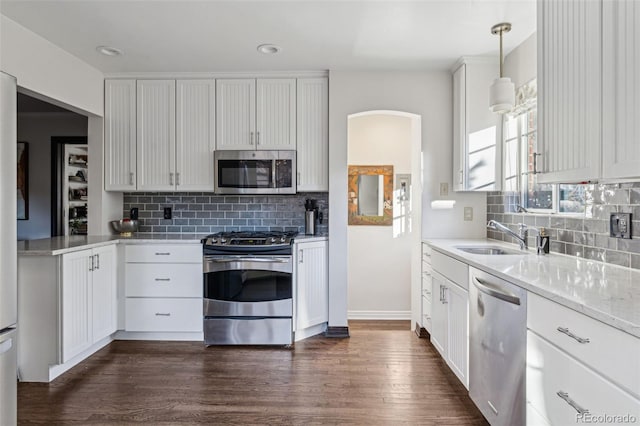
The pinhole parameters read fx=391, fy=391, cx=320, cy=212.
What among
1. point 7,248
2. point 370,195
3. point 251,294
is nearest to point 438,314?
point 251,294

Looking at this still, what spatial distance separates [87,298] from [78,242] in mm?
455

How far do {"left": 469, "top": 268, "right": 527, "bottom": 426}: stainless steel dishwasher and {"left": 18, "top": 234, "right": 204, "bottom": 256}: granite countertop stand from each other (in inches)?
91.2

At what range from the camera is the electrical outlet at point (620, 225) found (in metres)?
1.93

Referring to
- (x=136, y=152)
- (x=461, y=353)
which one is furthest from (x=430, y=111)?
(x=136, y=152)

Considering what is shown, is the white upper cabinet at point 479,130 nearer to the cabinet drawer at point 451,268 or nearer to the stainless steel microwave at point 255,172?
the cabinet drawer at point 451,268

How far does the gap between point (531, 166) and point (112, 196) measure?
3.73m

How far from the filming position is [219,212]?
395 centimetres

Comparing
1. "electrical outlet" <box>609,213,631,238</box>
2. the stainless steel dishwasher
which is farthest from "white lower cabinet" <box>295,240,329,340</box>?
"electrical outlet" <box>609,213,631,238</box>

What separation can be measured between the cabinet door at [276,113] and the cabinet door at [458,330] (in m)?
1.92

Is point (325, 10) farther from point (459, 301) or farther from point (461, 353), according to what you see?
point (461, 353)

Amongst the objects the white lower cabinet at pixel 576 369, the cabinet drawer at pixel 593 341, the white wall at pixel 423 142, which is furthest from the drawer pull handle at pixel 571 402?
the white wall at pixel 423 142

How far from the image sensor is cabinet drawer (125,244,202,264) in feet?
11.1

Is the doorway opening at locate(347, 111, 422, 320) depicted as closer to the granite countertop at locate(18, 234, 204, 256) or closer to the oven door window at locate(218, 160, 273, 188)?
the oven door window at locate(218, 160, 273, 188)

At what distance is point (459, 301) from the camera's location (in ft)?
8.10
